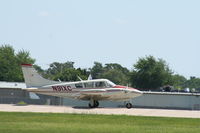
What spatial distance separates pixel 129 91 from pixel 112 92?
141 centimetres

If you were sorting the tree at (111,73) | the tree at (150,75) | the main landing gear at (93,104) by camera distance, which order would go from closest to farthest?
1. the main landing gear at (93,104)
2. the tree at (150,75)
3. the tree at (111,73)

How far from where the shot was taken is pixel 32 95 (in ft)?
186

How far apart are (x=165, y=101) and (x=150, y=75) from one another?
43.8 meters

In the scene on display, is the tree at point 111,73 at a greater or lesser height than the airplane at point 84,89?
greater

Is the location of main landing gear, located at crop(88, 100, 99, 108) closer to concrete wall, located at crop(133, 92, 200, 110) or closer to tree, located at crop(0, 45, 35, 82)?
concrete wall, located at crop(133, 92, 200, 110)

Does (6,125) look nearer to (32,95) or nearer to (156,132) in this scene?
(156,132)

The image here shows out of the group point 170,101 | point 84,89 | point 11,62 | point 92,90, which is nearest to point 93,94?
point 92,90

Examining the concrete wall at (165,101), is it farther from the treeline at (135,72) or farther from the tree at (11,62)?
the tree at (11,62)

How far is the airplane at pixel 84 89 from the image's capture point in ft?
144

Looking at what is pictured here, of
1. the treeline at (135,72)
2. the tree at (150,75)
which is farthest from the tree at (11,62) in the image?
the tree at (150,75)

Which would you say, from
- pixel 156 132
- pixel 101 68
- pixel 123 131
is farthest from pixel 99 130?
pixel 101 68

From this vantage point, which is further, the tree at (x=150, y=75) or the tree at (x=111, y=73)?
the tree at (x=111, y=73)

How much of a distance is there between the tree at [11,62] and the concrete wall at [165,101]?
2140 inches

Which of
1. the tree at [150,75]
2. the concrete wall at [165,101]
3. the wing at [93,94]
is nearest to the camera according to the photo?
the wing at [93,94]
